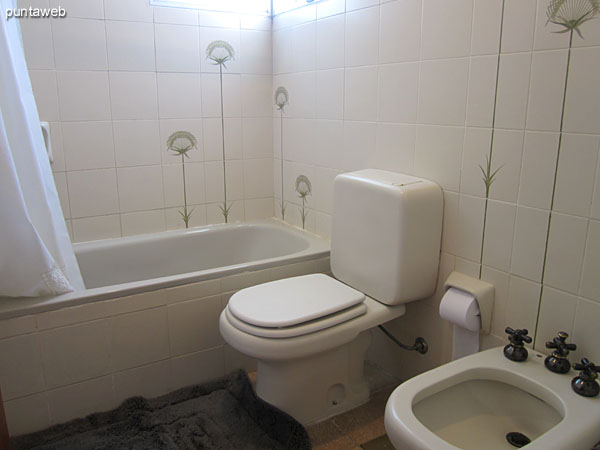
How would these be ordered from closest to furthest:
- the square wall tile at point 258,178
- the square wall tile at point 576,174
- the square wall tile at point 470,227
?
the square wall tile at point 576,174 < the square wall tile at point 470,227 < the square wall tile at point 258,178

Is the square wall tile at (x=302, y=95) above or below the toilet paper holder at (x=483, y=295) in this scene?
above

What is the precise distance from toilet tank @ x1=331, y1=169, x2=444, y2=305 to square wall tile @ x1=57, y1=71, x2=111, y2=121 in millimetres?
1180

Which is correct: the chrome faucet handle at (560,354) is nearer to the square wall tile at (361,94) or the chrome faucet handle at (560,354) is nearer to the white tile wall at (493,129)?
the white tile wall at (493,129)

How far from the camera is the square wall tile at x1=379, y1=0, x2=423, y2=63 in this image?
169 centimetres

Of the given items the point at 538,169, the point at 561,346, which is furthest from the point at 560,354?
the point at 538,169

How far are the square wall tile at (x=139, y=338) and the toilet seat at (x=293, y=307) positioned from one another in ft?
1.06

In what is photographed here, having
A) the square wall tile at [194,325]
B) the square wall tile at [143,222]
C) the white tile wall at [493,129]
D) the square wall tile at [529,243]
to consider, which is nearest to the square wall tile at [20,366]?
the square wall tile at [194,325]

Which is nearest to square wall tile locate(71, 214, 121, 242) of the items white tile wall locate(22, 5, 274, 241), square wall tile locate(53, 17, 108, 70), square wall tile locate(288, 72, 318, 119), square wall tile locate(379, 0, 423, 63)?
white tile wall locate(22, 5, 274, 241)

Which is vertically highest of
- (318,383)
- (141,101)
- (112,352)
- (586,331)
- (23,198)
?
(141,101)

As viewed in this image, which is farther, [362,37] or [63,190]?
[63,190]

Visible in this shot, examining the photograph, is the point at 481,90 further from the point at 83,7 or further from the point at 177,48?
the point at 83,7

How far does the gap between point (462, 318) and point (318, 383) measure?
0.57 m

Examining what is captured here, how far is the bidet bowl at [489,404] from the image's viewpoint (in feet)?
3.68

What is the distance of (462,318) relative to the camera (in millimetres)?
1525
